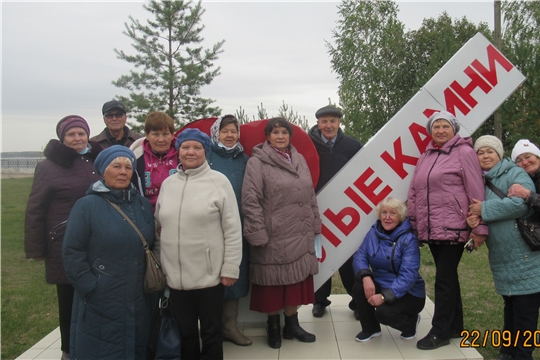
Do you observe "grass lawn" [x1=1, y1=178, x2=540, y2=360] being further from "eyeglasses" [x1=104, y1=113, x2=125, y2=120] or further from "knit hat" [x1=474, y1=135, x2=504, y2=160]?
"eyeglasses" [x1=104, y1=113, x2=125, y2=120]

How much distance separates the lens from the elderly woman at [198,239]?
2730mm

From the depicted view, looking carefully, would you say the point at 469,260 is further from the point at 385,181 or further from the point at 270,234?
the point at 270,234

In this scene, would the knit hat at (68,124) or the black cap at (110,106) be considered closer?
the knit hat at (68,124)

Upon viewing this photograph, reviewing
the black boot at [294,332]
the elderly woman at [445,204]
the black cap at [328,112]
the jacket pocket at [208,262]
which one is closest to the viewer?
the jacket pocket at [208,262]

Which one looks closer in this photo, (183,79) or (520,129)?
(520,129)

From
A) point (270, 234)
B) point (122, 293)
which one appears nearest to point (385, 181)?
point (270, 234)

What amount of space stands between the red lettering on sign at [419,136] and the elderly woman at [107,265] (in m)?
2.30

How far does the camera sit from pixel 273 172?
321cm

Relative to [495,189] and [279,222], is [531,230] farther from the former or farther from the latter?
[279,222]

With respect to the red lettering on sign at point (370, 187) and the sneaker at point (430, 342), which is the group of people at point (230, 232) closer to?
the sneaker at point (430, 342)

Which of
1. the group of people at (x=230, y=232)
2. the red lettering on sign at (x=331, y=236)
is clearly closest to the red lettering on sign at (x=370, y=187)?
the group of people at (x=230, y=232)

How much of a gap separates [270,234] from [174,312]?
0.82m

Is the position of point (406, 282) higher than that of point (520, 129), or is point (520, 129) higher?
point (520, 129)

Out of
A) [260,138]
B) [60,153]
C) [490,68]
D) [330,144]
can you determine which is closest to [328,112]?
[330,144]
